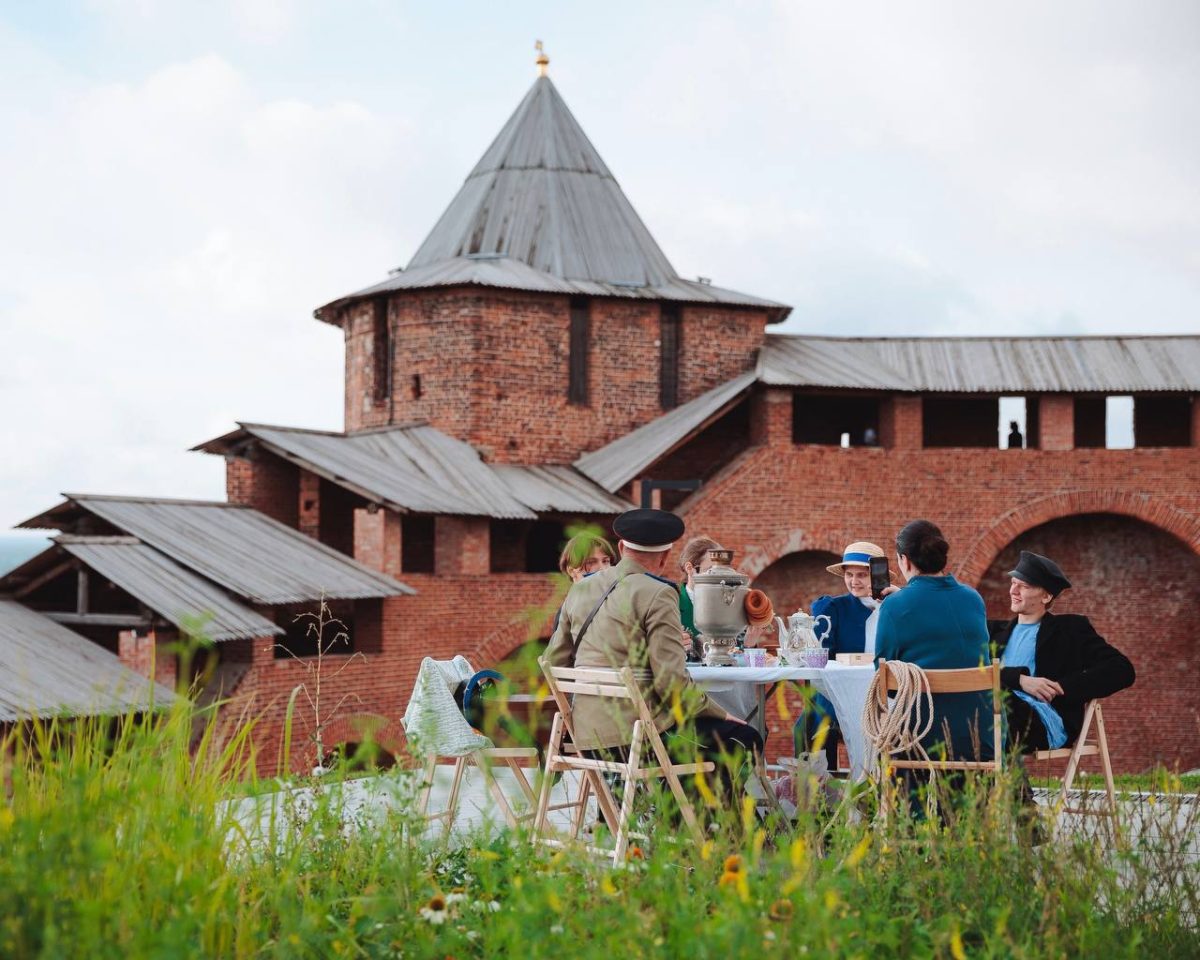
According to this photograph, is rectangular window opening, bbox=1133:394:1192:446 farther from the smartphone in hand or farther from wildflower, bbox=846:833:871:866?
wildflower, bbox=846:833:871:866

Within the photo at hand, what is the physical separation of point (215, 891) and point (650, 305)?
663 inches

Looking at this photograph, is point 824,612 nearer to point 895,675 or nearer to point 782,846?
point 895,675

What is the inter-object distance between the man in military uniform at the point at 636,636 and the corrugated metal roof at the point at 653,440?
12638 mm

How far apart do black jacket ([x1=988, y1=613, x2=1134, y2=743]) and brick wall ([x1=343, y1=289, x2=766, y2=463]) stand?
45.5ft

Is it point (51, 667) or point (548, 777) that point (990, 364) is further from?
point (548, 777)

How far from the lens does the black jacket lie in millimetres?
5406

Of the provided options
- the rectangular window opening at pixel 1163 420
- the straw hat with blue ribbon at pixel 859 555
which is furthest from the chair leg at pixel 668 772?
the rectangular window opening at pixel 1163 420

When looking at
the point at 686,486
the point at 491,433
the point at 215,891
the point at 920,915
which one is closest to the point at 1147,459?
the point at 686,486

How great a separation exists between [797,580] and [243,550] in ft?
23.5

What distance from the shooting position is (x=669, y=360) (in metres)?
19.7

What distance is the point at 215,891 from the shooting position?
10.9 feet

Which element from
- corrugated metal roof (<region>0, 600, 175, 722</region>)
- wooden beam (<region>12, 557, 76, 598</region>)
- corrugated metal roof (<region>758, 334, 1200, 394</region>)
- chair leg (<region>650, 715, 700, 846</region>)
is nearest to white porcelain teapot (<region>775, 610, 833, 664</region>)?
chair leg (<region>650, 715, 700, 846</region>)

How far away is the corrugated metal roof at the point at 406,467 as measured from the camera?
16.5 m

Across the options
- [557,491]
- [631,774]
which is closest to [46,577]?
[557,491]
